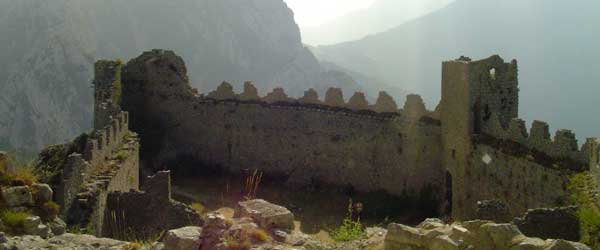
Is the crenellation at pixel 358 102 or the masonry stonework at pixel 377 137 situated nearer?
the masonry stonework at pixel 377 137

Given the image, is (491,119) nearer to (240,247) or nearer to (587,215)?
(587,215)

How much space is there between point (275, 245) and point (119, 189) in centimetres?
983

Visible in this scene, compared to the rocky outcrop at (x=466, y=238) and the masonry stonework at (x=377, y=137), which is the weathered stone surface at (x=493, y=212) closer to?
the masonry stonework at (x=377, y=137)

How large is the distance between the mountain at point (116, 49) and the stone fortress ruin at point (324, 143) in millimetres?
25396

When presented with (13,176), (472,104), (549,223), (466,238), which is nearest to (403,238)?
(466,238)

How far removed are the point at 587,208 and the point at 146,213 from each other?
887 centimetres

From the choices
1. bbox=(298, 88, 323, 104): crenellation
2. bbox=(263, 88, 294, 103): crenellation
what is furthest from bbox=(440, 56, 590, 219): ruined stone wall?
bbox=(263, 88, 294, 103): crenellation

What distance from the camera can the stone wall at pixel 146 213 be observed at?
661 inches

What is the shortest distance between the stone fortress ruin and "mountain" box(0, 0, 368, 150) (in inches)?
1000

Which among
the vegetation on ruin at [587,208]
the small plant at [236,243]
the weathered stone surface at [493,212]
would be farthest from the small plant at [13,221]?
the weathered stone surface at [493,212]

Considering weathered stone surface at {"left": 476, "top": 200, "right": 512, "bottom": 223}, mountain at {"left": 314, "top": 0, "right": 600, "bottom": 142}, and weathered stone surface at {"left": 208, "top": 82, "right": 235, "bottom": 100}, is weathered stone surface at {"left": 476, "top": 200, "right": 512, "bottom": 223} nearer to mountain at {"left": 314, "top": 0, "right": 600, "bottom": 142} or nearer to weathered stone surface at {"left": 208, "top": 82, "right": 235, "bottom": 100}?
weathered stone surface at {"left": 208, "top": 82, "right": 235, "bottom": 100}

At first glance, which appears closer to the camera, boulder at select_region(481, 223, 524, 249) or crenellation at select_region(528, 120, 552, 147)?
boulder at select_region(481, 223, 524, 249)

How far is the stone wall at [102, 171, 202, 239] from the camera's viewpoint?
16781 millimetres

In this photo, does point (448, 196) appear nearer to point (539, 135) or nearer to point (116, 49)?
point (539, 135)
